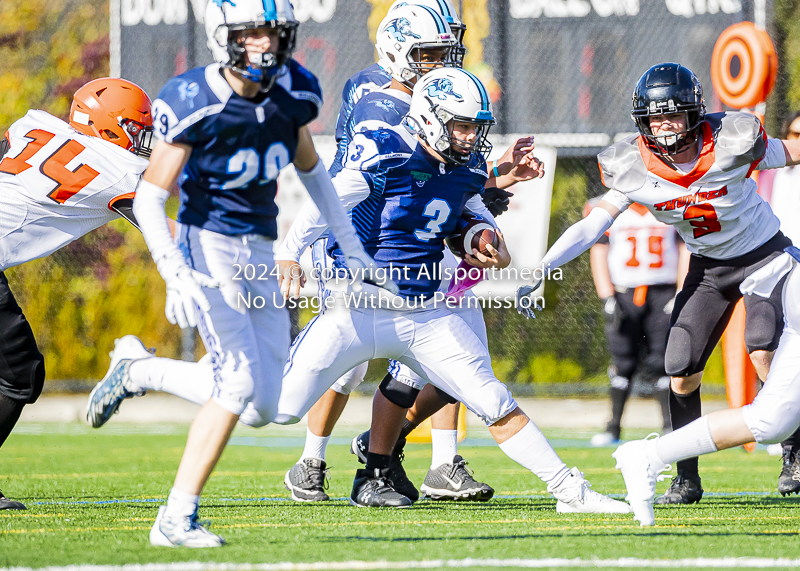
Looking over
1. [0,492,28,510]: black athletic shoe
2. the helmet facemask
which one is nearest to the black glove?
the helmet facemask

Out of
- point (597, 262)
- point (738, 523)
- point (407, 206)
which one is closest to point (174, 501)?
point (407, 206)

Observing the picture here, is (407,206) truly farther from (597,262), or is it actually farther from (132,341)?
(597,262)

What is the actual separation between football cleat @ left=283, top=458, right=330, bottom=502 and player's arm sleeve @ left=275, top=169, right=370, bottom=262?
99cm

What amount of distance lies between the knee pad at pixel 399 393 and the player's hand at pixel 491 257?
0.61 m

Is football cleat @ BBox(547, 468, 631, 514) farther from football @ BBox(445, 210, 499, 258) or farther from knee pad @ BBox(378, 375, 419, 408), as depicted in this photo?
football @ BBox(445, 210, 499, 258)

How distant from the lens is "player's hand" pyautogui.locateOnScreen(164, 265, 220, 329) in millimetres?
2902

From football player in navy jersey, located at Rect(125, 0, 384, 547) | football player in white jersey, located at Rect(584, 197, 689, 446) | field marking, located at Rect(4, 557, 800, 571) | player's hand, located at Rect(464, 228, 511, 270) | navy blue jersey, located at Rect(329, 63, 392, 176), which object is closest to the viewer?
field marking, located at Rect(4, 557, 800, 571)

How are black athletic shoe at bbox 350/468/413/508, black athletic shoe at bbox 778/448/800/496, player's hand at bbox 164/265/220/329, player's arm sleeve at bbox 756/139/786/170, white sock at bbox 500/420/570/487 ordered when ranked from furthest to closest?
black athletic shoe at bbox 778/448/800/496 < black athletic shoe at bbox 350/468/413/508 < player's arm sleeve at bbox 756/139/786/170 < white sock at bbox 500/420/570/487 < player's hand at bbox 164/265/220/329

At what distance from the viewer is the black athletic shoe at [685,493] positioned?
4324 millimetres

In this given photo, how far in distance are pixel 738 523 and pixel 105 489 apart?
2.77 metres

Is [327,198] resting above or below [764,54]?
below

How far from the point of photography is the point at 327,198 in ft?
11.4

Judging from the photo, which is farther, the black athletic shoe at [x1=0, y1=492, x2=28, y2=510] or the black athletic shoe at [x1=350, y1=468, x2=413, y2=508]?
the black athletic shoe at [x1=350, y1=468, x2=413, y2=508]

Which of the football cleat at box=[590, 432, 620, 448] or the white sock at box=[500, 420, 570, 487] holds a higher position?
the white sock at box=[500, 420, 570, 487]
